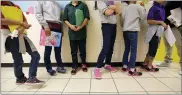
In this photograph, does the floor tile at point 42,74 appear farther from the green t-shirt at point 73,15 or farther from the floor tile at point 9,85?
the green t-shirt at point 73,15

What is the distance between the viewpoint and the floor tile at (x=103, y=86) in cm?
182

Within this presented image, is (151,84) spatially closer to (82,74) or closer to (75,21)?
(82,74)

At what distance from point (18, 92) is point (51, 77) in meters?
0.57

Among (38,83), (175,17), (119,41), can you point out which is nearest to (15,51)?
(38,83)

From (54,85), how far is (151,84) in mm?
1173

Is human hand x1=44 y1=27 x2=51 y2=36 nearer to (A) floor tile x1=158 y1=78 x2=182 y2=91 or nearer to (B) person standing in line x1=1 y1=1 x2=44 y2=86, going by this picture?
(B) person standing in line x1=1 y1=1 x2=44 y2=86

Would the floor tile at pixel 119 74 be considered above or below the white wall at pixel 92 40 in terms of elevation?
below

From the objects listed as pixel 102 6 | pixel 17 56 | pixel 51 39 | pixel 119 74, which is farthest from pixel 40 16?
pixel 119 74

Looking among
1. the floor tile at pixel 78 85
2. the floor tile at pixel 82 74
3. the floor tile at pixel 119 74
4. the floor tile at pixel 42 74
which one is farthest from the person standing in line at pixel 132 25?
the floor tile at pixel 42 74

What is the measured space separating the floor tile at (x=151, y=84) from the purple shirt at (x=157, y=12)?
883 millimetres

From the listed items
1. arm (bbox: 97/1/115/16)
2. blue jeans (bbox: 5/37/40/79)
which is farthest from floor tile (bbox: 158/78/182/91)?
blue jeans (bbox: 5/37/40/79)

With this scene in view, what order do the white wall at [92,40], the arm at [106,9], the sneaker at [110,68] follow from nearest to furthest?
the arm at [106,9] < the sneaker at [110,68] < the white wall at [92,40]

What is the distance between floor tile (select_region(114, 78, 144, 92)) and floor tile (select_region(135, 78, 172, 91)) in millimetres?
67

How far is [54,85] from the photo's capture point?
1991 mm
